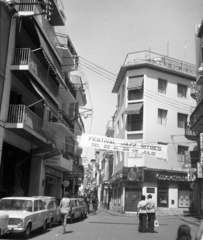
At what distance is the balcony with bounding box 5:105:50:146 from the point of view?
659 inches

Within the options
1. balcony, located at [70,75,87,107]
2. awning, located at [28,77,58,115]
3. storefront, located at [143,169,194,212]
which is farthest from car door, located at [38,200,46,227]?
balcony, located at [70,75,87,107]

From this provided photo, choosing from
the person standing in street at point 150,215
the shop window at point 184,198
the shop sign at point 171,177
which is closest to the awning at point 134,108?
the shop sign at point 171,177

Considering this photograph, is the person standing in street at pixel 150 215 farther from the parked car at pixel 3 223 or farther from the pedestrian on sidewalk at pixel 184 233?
the pedestrian on sidewalk at pixel 184 233

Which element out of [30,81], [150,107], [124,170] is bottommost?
[124,170]

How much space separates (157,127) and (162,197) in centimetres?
660

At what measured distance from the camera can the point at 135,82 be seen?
3306 cm

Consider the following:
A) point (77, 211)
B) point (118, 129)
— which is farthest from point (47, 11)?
point (118, 129)

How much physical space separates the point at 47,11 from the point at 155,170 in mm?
19708

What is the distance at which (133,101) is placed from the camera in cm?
3281

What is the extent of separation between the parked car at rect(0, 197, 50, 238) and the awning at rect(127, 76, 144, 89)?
805 inches

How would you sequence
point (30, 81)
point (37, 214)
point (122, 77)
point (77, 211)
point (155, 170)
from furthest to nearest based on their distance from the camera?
point (122, 77)
point (155, 170)
point (77, 211)
point (30, 81)
point (37, 214)

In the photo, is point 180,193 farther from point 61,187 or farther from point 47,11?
point 47,11

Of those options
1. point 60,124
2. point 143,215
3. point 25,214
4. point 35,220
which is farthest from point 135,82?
point 25,214

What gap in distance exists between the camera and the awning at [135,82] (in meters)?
32.7
